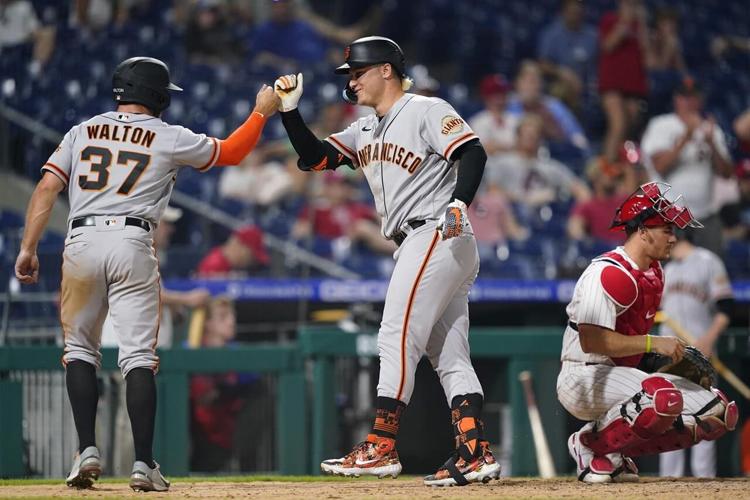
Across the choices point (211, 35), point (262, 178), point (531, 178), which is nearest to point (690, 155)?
point (531, 178)

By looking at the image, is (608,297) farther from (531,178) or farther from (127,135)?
(531,178)

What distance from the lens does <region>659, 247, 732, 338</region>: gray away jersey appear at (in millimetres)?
7727

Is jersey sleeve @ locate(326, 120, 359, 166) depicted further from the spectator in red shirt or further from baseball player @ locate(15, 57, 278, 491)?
the spectator in red shirt

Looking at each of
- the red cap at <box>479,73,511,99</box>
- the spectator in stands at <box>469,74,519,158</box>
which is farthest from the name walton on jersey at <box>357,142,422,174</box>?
the red cap at <box>479,73,511,99</box>

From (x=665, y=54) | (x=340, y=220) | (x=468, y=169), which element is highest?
(x=665, y=54)

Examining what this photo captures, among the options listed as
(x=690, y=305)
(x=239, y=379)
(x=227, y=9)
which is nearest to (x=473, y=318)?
(x=690, y=305)

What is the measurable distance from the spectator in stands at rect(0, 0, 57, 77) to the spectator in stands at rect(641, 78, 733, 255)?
481 cm

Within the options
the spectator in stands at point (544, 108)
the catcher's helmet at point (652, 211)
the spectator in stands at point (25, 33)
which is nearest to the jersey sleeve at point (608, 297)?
the catcher's helmet at point (652, 211)

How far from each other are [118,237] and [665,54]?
8.80 metres

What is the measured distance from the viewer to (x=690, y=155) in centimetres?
987

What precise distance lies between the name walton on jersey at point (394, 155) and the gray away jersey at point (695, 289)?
354cm

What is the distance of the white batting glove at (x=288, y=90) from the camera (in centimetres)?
481

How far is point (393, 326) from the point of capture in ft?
14.9

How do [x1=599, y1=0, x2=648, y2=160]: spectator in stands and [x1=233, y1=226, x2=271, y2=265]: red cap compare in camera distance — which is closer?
[x1=233, y1=226, x2=271, y2=265]: red cap
